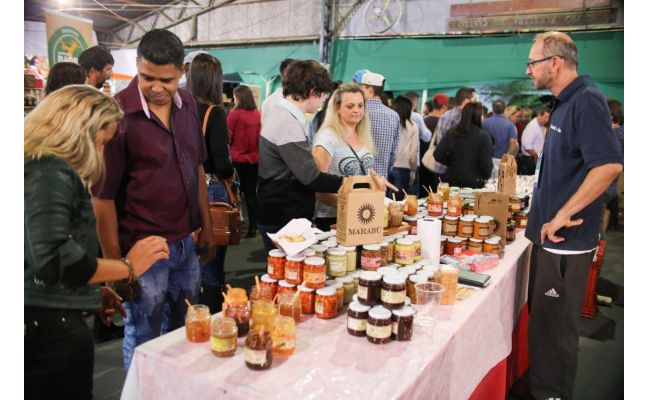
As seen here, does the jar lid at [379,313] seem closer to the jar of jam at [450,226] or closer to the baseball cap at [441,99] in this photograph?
the jar of jam at [450,226]

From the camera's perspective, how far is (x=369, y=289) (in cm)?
158

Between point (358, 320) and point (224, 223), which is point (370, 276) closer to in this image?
point (358, 320)

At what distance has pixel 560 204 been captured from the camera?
2.23 meters

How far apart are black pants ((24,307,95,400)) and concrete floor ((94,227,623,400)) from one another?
1209mm

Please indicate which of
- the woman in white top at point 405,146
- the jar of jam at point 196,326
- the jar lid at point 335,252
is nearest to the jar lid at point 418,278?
the jar lid at point 335,252

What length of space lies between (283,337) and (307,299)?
30cm

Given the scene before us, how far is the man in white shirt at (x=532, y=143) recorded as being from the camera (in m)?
6.18

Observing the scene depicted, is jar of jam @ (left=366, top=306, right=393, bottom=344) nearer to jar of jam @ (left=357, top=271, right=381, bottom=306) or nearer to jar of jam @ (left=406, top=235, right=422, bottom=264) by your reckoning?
jar of jam @ (left=357, top=271, right=381, bottom=306)

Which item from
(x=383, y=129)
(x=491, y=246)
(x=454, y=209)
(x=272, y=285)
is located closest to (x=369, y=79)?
(x=383, y=129)

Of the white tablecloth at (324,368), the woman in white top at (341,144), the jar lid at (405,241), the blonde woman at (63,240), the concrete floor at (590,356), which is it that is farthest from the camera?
A: the woman in white top at (341,144)

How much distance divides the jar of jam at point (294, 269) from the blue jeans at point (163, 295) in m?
0.50

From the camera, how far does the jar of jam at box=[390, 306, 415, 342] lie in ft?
5.02

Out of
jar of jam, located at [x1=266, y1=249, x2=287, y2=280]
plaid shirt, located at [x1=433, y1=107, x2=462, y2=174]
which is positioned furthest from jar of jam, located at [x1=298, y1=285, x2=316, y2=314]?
plaid shirt, located at [x1=433, y1=107, x2=462, y2=174]

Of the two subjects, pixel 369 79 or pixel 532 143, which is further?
pixel 532 143
